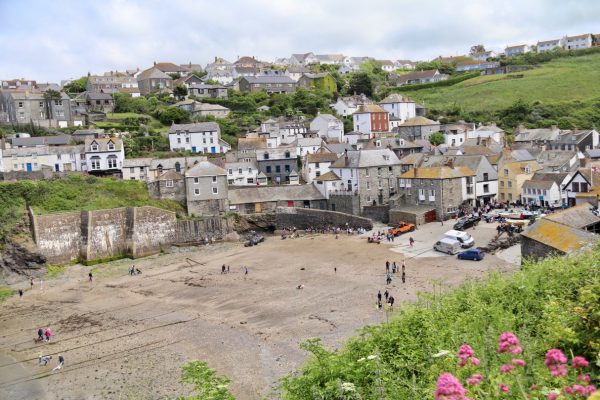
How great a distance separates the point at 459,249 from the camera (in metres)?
33.2

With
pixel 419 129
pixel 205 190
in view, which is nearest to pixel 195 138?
pixel 205 190

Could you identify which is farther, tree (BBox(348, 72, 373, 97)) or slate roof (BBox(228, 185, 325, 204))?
tree (BBox(348, 72, 373, 97))

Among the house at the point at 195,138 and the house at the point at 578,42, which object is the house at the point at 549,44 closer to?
the house at the point at 578,42

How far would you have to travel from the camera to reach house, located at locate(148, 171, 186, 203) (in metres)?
47.8

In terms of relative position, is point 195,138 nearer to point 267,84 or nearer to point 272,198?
point 272,198

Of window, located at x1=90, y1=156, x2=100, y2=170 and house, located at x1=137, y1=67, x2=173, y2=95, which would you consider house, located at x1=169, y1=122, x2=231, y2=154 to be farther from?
house, located at x1=137, y1=67, x2=173, y2=95

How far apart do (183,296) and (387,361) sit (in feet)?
68.0

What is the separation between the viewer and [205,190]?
156 ft

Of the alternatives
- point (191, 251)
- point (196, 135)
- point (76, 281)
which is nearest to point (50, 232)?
point (76, 281)

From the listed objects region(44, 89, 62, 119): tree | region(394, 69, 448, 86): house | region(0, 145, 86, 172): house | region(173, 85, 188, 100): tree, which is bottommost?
region(0, 145, 86, 172): house

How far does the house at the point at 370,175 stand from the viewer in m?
47.2

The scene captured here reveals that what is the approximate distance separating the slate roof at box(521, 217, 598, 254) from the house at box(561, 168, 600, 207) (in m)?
16.2

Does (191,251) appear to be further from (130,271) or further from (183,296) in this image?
(183,296)

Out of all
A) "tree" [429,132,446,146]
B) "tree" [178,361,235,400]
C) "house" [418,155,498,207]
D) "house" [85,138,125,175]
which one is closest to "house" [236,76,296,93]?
"tree" [429,132,446,146]
